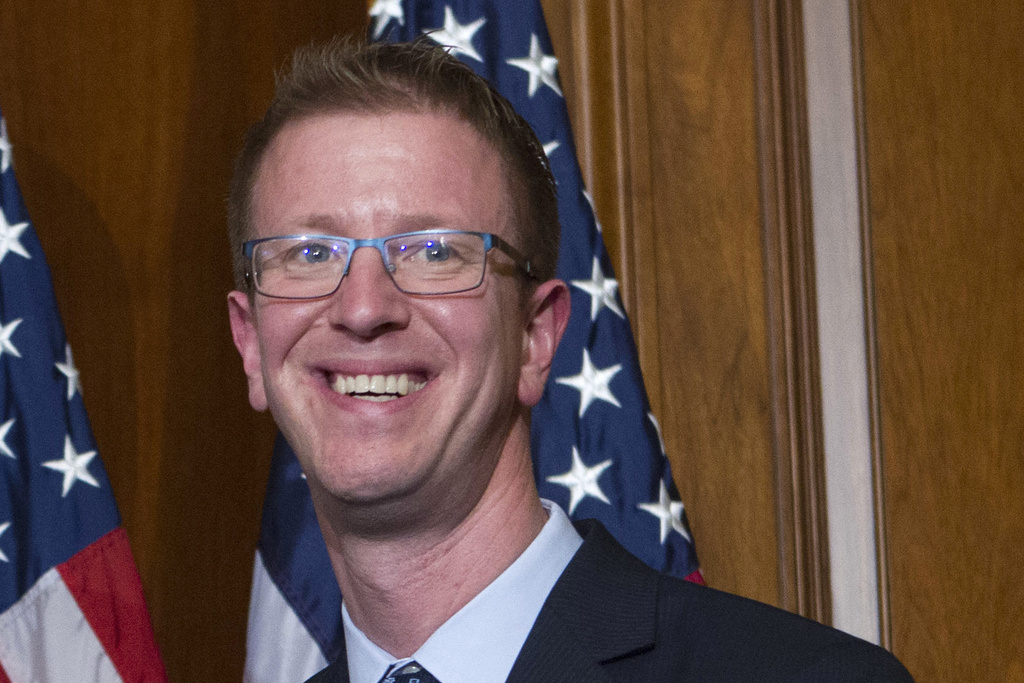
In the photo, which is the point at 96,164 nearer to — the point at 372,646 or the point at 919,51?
the point at 372,646

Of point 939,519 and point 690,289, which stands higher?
point 690,289

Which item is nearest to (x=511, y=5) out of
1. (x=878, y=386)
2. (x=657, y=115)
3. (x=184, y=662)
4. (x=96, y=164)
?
(x=657, y=115)

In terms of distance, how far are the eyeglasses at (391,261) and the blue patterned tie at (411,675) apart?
0.45 m

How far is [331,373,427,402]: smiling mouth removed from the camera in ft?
4.53

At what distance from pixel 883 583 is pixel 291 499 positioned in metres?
1.28

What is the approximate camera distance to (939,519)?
2.40 meters

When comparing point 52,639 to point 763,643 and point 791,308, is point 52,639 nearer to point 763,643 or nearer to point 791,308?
point 763,643

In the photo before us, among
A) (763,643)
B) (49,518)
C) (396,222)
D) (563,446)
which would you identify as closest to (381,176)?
(396,222)

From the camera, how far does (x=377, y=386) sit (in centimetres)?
138

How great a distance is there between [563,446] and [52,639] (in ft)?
3.08

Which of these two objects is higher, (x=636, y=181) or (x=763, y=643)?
(x=636, y=181)

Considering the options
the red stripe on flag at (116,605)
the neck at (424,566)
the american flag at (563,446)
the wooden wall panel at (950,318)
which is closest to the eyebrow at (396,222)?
the neck at (424,566)

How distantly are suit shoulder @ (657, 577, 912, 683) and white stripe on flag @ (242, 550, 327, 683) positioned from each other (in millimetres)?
892

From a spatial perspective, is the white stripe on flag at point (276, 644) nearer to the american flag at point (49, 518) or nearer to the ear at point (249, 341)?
the american flag at point (49, 518)
